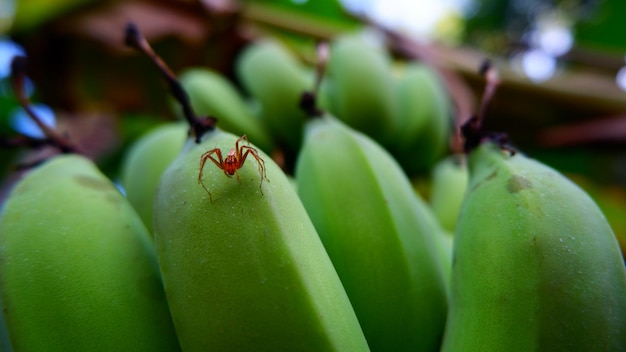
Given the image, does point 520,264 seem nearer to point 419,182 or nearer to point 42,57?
point 419,182

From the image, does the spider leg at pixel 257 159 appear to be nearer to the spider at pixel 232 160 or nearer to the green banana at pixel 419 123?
the spider at pixel 232 160

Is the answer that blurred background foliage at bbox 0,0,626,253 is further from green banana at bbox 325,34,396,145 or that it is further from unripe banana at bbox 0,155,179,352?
unripe banana at bbox 0,155,179,352

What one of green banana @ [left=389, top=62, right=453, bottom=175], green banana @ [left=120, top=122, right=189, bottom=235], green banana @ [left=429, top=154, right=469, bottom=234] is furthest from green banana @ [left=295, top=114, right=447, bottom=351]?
green banana @ [left=389, top=62, right=453, bottom=175]

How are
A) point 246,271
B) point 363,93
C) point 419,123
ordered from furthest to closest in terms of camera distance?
point 419,123 < point 363,93 < point 246,271

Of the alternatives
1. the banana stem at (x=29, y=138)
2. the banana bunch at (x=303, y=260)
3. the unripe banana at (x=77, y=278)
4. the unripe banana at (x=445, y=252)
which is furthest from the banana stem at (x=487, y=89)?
the banana stem at (x=29, y=138)

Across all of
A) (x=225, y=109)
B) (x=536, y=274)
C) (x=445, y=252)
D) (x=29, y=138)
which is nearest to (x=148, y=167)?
(x=29, y=138)

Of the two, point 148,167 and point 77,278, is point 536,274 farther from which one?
point 148,167
